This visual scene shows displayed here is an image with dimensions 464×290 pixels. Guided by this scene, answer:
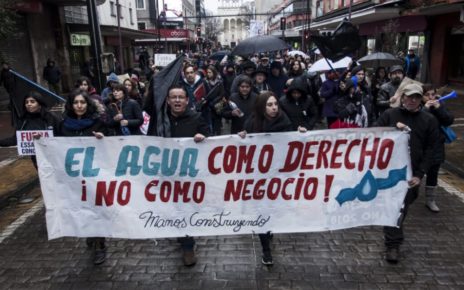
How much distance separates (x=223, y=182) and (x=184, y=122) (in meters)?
0.70

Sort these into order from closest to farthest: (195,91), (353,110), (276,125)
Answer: (276,125)
(353,110)
(195,91)

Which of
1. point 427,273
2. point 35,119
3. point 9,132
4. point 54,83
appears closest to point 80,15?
point 54,83

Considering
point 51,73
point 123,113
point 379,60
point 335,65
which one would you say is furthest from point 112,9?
point 123,113

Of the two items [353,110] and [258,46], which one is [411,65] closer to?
[258,46]

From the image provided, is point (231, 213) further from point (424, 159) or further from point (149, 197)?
point (424, 159)

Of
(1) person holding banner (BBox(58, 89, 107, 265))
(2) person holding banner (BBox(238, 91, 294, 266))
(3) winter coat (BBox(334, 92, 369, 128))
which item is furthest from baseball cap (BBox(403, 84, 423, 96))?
(1) person holding banner (BBox(58, 89, 107, 265))

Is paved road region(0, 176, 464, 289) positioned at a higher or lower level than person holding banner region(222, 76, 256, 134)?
lower

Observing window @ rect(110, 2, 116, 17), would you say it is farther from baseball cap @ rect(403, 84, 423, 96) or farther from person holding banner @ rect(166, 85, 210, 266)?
baseball cap @ rect(403, 84, 423, 96)

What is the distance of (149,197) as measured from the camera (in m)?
3.80

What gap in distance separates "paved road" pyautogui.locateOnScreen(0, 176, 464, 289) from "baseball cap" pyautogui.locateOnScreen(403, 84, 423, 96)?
1.62m

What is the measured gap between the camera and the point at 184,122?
3.98 meters

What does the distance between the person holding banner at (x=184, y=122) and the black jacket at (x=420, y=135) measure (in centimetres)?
185

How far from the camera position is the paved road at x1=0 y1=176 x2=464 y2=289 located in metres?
3.72

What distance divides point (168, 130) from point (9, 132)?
350 inches
